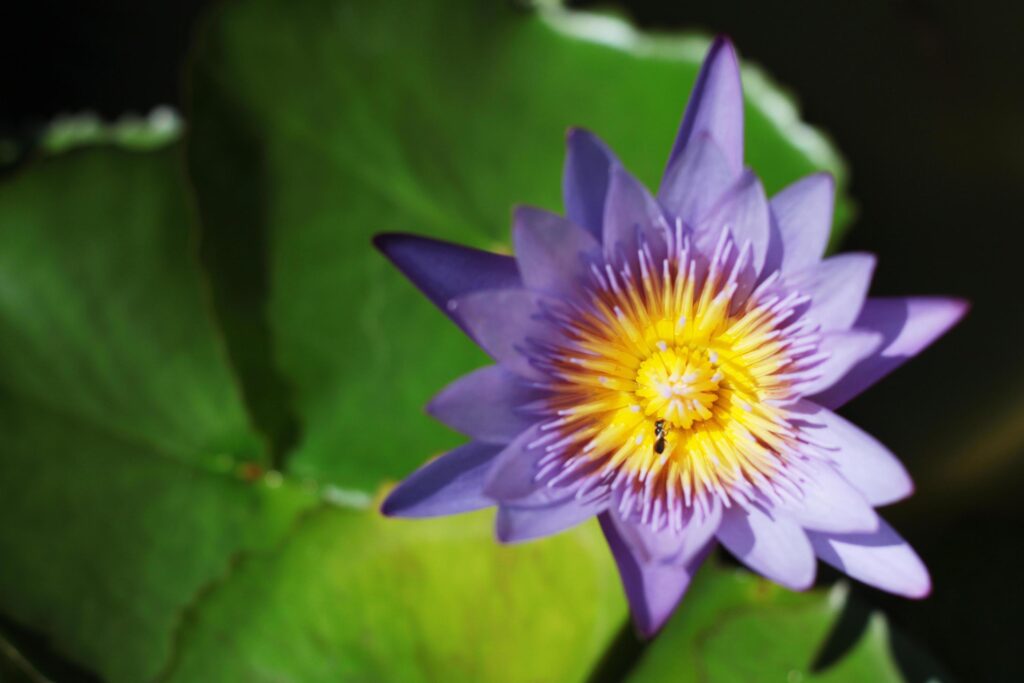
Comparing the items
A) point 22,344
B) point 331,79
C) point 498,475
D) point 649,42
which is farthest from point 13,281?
point 649,42

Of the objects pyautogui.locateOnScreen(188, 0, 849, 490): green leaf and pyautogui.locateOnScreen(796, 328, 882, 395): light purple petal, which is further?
pyautogui.locateOnScreen(188, 0, 849, 490): green leaf

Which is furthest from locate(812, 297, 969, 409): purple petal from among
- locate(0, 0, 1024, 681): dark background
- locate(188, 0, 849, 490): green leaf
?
locate(0, 0, 1024, 681): dark background

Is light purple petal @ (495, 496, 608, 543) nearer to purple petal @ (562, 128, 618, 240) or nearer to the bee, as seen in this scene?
the bee

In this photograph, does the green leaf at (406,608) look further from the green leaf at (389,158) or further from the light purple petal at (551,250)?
the light purple petal at (551,250)

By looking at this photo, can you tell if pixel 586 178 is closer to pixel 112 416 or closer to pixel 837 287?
pixel 837 287

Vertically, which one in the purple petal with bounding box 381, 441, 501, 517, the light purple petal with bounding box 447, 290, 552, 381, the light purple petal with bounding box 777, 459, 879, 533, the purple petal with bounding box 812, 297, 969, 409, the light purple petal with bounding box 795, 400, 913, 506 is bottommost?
the purple petal with bounding box 381, 441, 501, 517

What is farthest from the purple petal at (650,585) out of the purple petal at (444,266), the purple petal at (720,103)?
the purple petal at (720,103)

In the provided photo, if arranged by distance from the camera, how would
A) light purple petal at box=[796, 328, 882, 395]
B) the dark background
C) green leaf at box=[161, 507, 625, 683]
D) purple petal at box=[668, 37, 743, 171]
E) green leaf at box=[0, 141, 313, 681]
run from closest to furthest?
A: light purple petal at box=[796, 328, 882, 395]
purple petal at box=[668, 37, 743, 171]
green leaf at box=[161, 507, 625, 683]
green leaf at box=[0, 141, 313, 681]
the dark background
